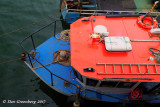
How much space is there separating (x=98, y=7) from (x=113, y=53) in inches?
274

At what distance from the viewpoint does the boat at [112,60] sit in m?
6.64

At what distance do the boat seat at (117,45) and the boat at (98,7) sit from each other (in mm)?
5803

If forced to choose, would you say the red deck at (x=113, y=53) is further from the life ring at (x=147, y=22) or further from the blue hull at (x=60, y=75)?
the blue hull at (x=60, y=75)

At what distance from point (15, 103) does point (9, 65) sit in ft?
9.17

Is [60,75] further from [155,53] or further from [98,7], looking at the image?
[98,7]

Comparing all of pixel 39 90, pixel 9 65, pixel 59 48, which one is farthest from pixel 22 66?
pixel 59 48

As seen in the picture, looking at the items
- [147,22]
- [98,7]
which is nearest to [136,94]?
[147,22]

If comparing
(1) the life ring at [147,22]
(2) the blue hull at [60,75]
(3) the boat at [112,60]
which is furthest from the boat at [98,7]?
(3) the boat at [112,60]

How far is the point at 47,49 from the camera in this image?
9500 millimetres

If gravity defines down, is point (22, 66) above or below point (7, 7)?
below

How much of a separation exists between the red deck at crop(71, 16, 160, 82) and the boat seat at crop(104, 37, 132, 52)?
0.27m

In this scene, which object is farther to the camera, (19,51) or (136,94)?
(19,51)

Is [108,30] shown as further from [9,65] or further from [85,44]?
[9,65]

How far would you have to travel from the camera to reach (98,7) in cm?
1273
